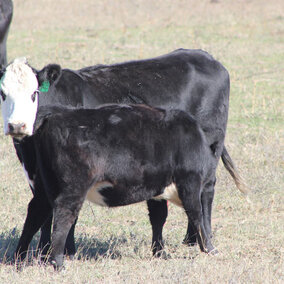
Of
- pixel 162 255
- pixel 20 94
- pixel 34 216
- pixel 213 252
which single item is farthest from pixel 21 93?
pixel 213 252

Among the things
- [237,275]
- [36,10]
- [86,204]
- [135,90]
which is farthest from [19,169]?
[36,10]

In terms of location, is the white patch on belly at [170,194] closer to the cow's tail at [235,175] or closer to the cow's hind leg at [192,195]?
the cow's hind leg at [192,195]

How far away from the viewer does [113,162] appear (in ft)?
17.0

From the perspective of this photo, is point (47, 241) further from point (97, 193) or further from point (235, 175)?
point (235, 175)

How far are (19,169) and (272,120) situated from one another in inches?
170

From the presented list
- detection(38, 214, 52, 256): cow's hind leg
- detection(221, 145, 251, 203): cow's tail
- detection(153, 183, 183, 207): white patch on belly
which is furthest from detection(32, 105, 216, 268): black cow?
detection(221, 145, 251, 203): cow's tail

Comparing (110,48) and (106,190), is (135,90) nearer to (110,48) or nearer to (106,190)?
(106,190)

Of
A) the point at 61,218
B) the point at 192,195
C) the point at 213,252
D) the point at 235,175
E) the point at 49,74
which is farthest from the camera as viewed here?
the point at 235,175

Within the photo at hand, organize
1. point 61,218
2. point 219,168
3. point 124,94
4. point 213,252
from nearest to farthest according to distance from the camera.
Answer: point 61,218, point 213,252, point 124,94, point 219,168

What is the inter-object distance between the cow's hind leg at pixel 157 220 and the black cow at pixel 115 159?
0.43 m

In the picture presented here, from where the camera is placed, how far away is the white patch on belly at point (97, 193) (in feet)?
17.1

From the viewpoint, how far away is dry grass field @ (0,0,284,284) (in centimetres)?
526

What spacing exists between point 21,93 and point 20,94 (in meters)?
0.02

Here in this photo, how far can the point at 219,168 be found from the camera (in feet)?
27.8
